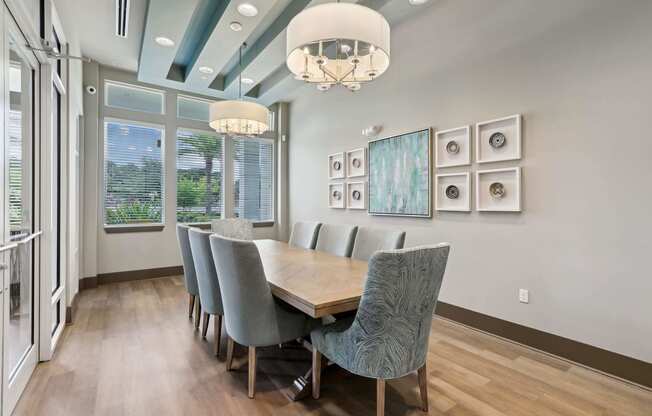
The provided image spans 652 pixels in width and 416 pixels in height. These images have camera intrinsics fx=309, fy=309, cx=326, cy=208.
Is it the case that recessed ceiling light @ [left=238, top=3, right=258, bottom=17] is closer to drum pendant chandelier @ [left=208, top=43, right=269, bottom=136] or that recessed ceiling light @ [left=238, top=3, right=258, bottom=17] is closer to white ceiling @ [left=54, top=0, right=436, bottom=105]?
white ceiling @ [left=54, top=0, right=436, bottom=105]

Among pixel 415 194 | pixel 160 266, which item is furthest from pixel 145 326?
pixel 415 194

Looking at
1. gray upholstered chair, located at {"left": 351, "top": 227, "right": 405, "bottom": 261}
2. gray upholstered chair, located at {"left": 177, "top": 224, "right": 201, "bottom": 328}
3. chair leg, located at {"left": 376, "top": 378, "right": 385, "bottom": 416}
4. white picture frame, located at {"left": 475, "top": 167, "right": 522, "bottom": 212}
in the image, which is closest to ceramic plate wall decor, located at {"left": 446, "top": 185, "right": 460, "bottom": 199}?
white picture frame, located at {"left": 475, "top": 167, "right": 522, "bottom": 212}

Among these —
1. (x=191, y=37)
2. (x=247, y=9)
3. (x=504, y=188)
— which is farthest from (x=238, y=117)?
(x=504, y=188)

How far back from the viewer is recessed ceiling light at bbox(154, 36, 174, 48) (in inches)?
135

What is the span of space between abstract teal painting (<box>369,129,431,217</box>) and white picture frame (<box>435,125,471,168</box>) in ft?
0.38

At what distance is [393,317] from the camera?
1.47 m

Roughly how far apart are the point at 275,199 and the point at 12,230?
437 cm

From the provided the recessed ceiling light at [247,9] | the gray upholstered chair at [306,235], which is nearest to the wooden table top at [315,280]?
the gray upholstered chair at [306,235]

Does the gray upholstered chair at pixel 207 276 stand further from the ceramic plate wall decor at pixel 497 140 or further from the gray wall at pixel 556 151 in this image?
the ceramic plate wall decor at pixel 497 140

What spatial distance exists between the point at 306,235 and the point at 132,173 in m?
3.14

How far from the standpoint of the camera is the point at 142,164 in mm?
4855

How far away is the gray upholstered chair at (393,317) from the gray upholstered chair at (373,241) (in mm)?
878

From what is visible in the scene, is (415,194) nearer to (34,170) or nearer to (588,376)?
(588,376)

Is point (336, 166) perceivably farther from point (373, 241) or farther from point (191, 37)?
point (191, 37)
